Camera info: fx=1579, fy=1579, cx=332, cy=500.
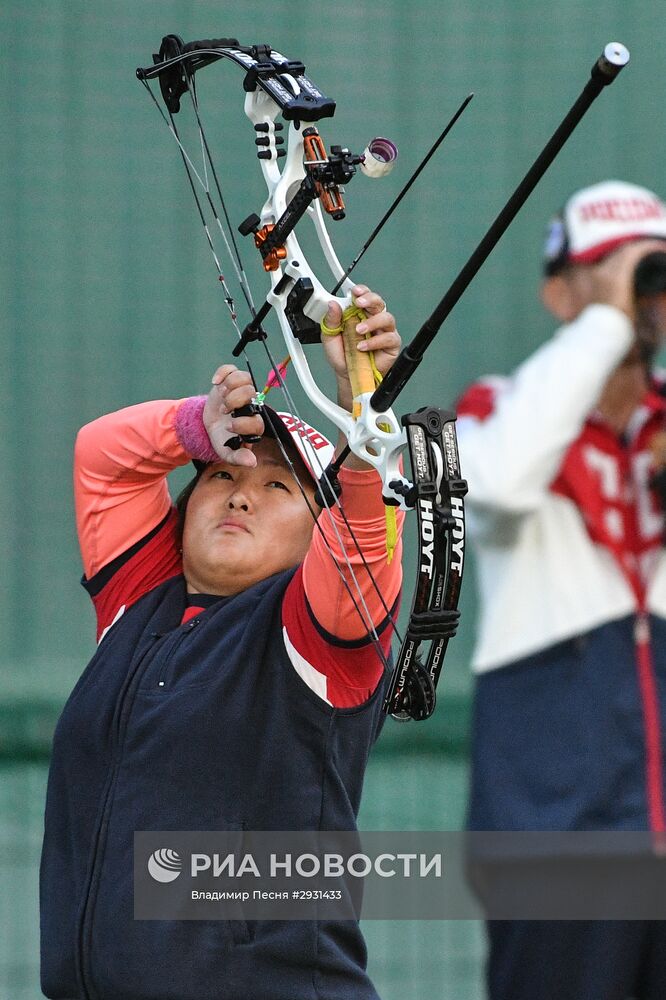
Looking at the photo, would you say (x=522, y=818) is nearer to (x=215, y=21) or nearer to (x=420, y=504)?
(x=420, y=504)

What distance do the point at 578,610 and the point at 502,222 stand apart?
69cm

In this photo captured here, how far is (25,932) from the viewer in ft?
7.55

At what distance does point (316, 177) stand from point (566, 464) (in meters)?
0.60

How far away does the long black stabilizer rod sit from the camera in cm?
99

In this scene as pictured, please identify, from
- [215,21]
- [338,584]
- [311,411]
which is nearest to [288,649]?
[338,584]

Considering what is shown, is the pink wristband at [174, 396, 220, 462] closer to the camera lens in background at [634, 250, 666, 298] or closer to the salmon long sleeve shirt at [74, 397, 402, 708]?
the salmon long sleeve shirt at [74, 397, 402, 708]

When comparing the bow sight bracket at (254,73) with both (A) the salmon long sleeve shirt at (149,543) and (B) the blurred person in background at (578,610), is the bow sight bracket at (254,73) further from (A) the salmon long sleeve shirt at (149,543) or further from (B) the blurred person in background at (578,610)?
(B) the blurred person in background at (578,610)

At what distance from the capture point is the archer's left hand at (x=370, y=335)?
3.80 ft

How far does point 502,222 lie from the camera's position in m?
1.05

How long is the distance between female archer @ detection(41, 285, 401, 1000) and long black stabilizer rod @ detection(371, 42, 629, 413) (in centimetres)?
8

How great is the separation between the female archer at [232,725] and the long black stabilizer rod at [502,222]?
81mm

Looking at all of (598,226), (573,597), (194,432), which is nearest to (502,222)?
(194,432)

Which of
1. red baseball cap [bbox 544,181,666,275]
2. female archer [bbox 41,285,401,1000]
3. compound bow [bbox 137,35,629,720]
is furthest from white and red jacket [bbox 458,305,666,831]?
compound bow [bbox 137,35,629,720]

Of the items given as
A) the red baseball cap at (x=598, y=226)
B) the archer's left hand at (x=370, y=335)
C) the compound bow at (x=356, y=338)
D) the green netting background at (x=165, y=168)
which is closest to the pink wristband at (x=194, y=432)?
the compound bow at (x=356, y=338)
